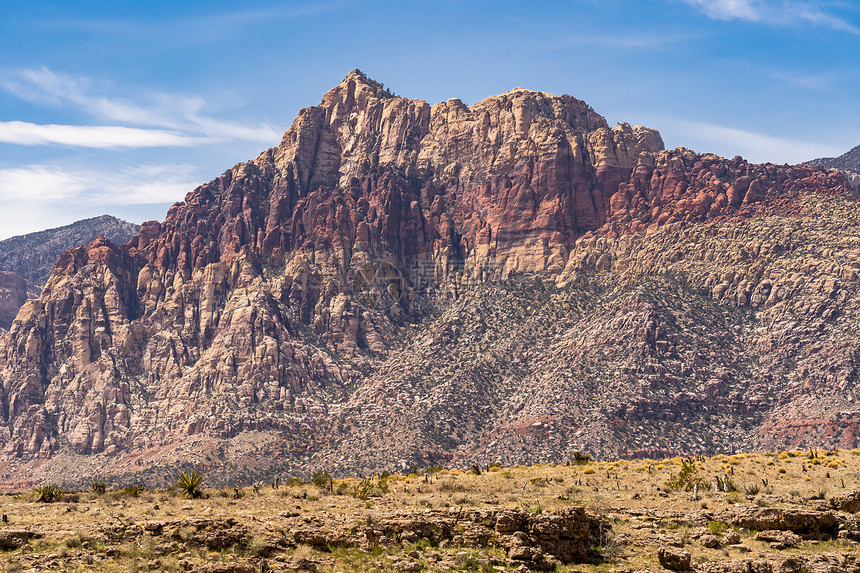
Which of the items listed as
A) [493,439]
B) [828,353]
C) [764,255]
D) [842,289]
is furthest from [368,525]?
[764,255]

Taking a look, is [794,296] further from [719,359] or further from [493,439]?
[493,439]

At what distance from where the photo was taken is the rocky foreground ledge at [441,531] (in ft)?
97.3

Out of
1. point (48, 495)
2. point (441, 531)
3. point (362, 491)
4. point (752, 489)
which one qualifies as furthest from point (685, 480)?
point (48, 495)

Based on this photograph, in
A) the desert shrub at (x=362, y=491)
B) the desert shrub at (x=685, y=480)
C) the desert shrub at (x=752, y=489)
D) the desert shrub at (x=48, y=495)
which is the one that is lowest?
the desert shrub at (x=685, y=480)

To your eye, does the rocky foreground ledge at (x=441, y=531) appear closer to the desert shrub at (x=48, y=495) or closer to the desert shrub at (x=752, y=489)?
the desert shrub at (x=752, y=489)

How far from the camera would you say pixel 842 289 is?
156250 millimetres

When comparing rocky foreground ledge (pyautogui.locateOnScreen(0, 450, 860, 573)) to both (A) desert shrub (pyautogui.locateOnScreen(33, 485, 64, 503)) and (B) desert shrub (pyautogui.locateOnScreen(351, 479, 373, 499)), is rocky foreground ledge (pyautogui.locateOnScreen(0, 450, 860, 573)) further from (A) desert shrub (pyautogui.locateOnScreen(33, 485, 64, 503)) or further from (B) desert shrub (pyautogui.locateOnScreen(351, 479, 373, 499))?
(A) desert shrub (pyautogui.locateOnScreen(33, 485, 64, 503))

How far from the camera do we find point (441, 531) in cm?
3231

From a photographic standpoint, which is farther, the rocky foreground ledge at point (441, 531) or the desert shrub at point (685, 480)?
the desert shrub at point (685, 480)

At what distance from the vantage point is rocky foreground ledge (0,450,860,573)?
2967 cm

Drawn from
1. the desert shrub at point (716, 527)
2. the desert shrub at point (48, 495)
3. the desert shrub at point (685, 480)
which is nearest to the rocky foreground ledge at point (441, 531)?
the desert shrub at point (716, 527)

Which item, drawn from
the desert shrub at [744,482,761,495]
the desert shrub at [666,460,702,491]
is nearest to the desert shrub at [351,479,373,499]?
the desert shrub at [666,460,702,491]

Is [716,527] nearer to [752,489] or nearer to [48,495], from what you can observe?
[752,489]

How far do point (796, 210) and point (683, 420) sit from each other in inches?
2847
